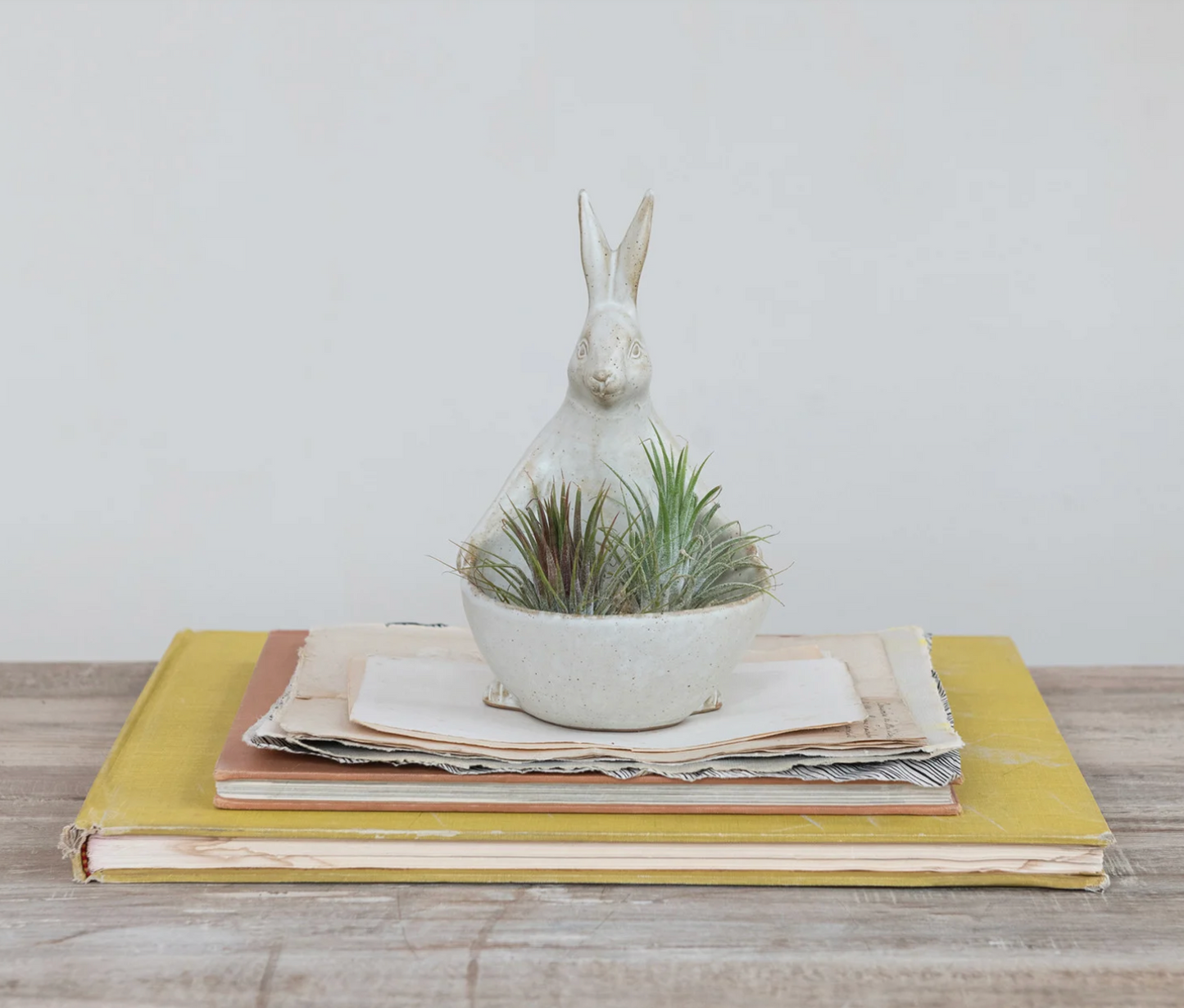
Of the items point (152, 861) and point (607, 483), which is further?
point (607, 483)

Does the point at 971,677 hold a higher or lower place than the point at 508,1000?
higher

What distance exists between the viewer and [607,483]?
906 mm

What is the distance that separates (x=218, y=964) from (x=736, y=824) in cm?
30

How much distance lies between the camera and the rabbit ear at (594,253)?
2.90 ft

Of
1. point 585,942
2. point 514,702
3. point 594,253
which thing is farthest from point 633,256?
point 585,942

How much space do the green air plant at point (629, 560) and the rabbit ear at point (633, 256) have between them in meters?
0.11

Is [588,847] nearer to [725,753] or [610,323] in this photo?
[725,753]

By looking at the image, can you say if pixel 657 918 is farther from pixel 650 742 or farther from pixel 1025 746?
pixel 1025 746

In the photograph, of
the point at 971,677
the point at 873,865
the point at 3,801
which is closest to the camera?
the point at 873,865

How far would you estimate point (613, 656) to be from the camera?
814 mm

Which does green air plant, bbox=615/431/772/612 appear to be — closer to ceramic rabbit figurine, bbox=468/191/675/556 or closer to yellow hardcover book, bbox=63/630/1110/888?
ceramic rabbit figurine, bbox=468/191/675/556

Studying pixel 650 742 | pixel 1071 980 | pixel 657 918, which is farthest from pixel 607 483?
pixel 1071 980

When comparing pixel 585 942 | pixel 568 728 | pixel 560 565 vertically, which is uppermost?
pixel 560 565

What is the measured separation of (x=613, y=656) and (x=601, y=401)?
0.18 metres
